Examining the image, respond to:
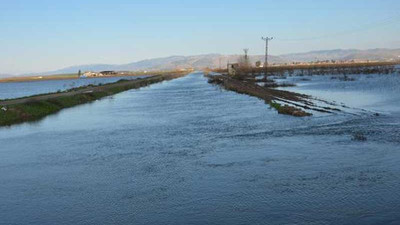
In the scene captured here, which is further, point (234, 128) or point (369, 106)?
point (369, 106)

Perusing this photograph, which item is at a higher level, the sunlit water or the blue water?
the sunlit water

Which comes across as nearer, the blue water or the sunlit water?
the sunlit water

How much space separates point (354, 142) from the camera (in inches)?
727

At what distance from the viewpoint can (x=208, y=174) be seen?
14477 millimetres

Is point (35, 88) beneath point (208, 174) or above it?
beneath

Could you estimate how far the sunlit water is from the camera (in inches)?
422

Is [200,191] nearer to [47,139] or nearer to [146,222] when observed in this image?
[146,222]

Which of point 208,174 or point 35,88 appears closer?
point 208,174

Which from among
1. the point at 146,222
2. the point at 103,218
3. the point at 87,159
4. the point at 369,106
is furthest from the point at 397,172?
the point at 369,106

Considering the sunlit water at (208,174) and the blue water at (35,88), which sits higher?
the sunlit water at (208,174)

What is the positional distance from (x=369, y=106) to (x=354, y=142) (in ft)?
53.4

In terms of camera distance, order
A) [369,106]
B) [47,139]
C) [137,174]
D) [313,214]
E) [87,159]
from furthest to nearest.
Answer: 1. [369,106]
2. [47,139]
3. [87,159]
4. [137,174]
5. [313,214]

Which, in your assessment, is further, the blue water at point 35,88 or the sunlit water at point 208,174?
the blue water at point 35,88

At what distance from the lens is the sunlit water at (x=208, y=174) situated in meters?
10.7
